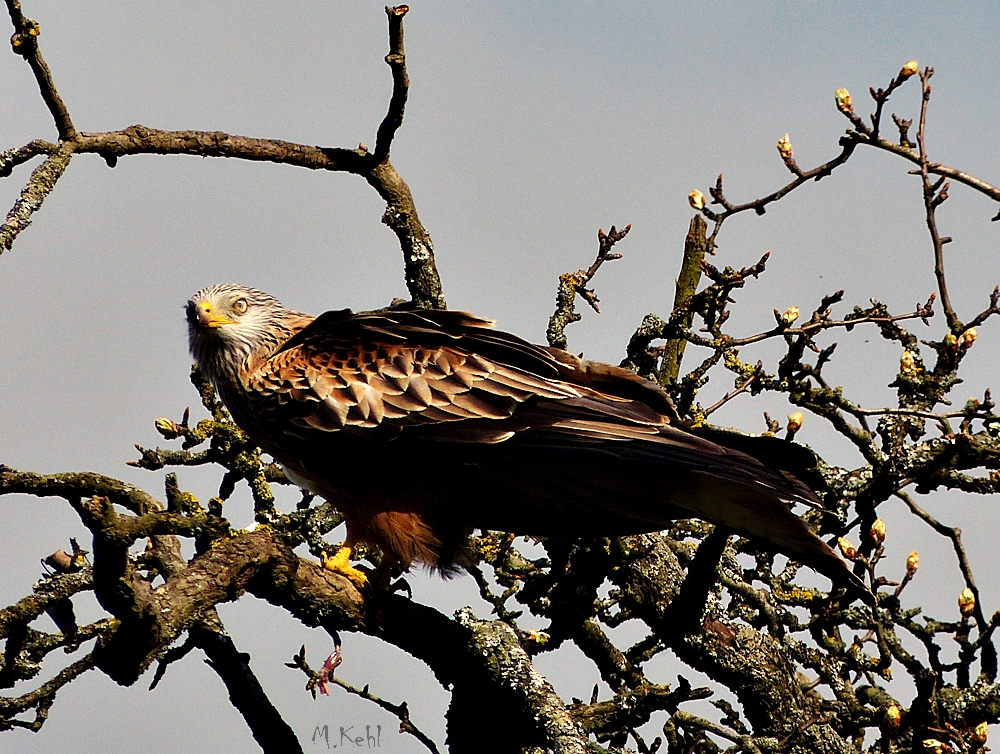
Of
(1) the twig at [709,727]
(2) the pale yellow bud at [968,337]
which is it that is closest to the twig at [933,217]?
(2) the pale yellow bud at [968,337]

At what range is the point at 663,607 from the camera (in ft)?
17.7

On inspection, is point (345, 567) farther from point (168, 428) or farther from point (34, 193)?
point (34, 193)

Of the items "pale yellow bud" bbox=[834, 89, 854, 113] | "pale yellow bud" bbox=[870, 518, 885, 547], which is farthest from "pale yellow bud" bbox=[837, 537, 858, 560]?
"pale yellow bud" bbox=[834, 89, 854, 113]

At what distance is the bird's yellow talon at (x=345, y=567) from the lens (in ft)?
17.4

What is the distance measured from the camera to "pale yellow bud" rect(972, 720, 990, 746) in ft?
15.1

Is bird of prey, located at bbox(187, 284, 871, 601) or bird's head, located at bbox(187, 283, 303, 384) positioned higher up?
bird's head, located at bbox(187, 283, 303, 384)

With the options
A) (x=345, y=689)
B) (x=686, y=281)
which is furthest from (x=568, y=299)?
(x=345, y=689)

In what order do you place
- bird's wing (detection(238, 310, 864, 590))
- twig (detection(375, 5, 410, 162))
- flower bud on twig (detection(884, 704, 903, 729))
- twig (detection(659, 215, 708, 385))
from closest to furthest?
1. flower bud on twig (detection(884, 704, 903, 729))
2. bird's wing (detection(238, 310, 864, 590))
3. twig (detection(375, 5, 410, 162))
4. twig (detection(659, 215, 708, 385))

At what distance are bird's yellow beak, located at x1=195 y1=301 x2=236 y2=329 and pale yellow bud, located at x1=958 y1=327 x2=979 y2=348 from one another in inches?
145

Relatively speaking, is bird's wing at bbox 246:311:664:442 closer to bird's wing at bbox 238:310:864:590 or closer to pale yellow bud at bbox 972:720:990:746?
bird's wing at bbox 238:310:864:590

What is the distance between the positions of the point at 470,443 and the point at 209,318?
71.1 inches

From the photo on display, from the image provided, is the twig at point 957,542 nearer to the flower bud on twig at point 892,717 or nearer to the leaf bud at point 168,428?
the flower bud on twig at point 892,717

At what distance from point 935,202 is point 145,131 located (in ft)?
12.3

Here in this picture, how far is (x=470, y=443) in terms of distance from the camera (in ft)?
17.9
